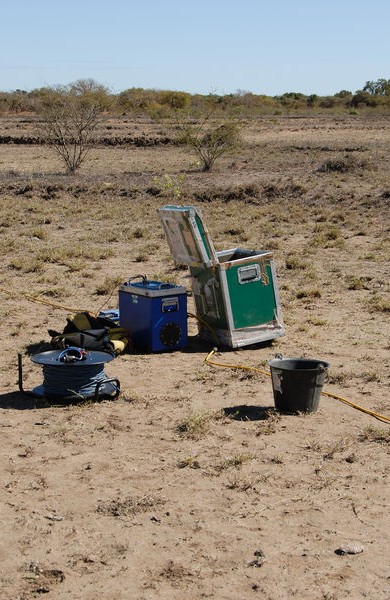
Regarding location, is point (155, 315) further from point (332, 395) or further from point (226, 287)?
point (332, 395)

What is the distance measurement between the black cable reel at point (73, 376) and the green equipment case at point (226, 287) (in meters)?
1.78

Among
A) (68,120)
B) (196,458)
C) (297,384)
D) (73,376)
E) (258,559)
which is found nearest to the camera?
(258,559)

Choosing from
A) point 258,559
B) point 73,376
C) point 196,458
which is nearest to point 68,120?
point 73,376

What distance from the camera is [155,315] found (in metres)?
8.79

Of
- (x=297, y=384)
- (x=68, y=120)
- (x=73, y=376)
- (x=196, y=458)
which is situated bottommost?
(x=196, y=458)

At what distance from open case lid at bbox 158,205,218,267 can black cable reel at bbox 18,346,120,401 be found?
1.74 meters

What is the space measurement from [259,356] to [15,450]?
10.6 feet

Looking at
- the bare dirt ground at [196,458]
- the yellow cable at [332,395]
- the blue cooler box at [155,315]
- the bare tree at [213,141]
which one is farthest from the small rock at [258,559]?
the bare tree at [213,141]

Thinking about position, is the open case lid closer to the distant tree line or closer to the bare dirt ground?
the bare dirt ground

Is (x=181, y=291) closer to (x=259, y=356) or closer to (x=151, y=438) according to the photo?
(x=259, y=356)

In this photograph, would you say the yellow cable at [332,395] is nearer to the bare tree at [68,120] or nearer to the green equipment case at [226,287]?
the green equipment case at [226,287]

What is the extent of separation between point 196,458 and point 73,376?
1.49 metres

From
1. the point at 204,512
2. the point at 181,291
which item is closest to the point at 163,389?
the point at 181,291

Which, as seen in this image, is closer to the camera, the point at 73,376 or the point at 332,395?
the point at 73,376
